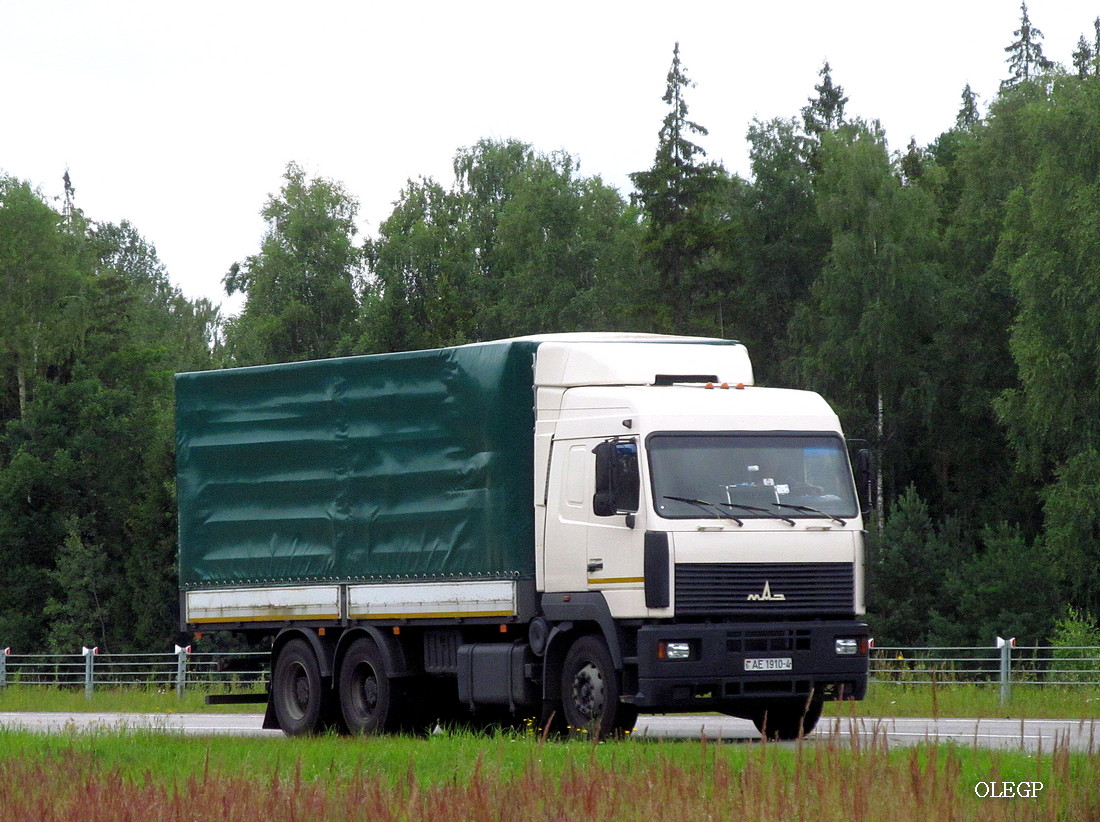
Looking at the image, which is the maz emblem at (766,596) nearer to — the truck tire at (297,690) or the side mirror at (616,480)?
the side mirror at (616,480)

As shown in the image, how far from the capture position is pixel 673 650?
14602 mm

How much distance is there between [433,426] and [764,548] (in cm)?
352

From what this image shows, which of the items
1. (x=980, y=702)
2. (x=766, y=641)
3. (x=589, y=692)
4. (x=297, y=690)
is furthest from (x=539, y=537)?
(x=980, y=702)

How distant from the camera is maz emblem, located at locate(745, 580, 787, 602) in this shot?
1491cm

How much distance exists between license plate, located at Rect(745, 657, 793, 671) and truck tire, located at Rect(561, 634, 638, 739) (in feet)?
3.53

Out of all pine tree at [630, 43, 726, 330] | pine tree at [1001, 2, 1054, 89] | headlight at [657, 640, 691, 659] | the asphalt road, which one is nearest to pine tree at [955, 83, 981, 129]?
pine tree at [1001, 2, 1054, 89]

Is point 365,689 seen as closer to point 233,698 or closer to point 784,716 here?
point 233,698

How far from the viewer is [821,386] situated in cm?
5844

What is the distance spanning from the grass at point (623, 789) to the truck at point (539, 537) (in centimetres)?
436

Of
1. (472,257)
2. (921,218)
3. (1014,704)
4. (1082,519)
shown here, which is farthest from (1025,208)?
(1014,704)

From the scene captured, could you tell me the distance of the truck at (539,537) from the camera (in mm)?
14867

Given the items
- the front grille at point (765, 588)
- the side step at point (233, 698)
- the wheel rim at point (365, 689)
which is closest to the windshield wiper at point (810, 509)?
the front grille at point (765, 588)

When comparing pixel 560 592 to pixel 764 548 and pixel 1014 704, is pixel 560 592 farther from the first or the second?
pixel 1014 704

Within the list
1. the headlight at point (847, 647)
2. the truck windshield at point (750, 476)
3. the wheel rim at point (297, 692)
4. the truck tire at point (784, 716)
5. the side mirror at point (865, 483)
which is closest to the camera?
the truck windshield at point (750, 476)
